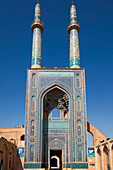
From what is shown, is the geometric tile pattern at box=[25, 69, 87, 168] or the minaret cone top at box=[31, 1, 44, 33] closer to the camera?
the geometric tile pattern at box=[25, 69, 87, 168]

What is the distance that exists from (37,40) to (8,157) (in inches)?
371

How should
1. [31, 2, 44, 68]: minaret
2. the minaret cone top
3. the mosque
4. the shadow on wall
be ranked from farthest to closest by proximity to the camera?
the minaret cone top → [31, 2, 44, 68]: minaret → the mosque → the shadow on wall

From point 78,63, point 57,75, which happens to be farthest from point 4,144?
point 78,63

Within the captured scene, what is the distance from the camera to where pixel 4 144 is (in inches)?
577

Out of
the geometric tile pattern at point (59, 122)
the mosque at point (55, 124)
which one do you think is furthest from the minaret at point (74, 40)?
the geometric tile pattern at point (59, 122)

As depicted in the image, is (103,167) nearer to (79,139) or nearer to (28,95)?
(79,139)

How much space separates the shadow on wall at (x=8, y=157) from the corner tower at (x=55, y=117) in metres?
1.53

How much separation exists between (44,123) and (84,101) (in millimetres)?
3377

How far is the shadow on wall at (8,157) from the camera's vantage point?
1402 cm

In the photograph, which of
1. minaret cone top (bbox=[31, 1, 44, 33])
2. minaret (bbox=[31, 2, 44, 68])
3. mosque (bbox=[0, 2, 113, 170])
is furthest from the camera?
minaret cone top (bbox=[31, 1, 44, 33])

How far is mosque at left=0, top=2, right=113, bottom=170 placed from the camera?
1446cm

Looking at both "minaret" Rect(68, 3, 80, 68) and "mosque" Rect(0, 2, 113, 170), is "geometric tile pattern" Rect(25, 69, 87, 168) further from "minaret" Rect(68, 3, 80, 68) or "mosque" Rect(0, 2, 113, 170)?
"minaret" Rect(68, 3, 80, 68)

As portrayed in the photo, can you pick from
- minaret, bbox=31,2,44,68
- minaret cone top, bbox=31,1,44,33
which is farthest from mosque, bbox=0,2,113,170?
minaret cone top, bbox=31,1,44,33

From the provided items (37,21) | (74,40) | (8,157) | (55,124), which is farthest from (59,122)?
(37,21)
